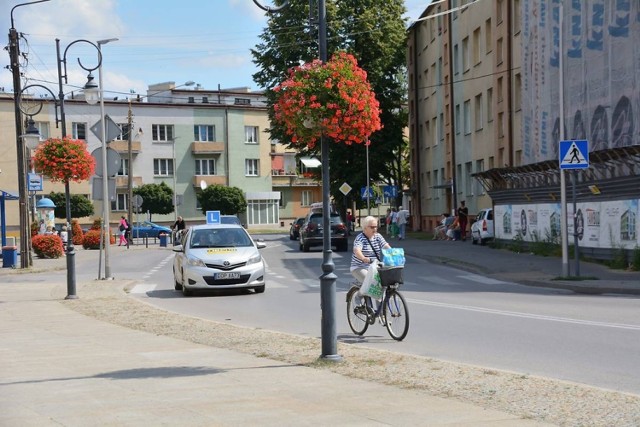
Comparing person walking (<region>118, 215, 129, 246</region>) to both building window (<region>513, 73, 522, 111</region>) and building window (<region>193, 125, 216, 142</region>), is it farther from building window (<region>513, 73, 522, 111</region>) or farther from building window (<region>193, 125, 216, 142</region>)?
building window (<region>193, 125, 216, 142</region>)

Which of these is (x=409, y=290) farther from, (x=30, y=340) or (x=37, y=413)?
(x=37, y=413)

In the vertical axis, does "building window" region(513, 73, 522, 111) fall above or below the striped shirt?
above

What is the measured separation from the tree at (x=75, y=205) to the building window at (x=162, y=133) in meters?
9.86

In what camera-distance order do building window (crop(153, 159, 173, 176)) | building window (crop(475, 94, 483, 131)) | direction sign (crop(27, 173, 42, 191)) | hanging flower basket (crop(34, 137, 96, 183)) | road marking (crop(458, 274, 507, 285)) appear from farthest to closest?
building window (crop(153, 159, 173, 176))
building window (crop(475, 94, 483, 131))
direction sign (crop(27, 173, 42, 191))
hanging flower basket (crop(34, 137, 96, 183))
road marking (crop(458, 274, 507, 285))

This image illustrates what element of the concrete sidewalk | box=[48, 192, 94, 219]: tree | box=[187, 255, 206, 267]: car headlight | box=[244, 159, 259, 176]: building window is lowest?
the concrete sidewalk

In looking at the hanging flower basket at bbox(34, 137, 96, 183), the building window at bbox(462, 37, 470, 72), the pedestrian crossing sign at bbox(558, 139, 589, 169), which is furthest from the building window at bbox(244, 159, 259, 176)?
the pedestrian crossing sign at bbox(558, 139, 589, 169)

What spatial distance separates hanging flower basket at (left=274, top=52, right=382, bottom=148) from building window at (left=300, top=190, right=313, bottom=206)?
84.0 m

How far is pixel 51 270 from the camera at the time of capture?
1200 inches

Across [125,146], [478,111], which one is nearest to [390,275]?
[478,111]

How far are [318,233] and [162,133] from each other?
46422 mm

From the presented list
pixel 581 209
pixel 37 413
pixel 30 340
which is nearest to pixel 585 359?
pixel 37 413

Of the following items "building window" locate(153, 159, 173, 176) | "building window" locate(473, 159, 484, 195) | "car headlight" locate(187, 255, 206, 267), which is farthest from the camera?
"building window" locate(153, 159, 173, 176)

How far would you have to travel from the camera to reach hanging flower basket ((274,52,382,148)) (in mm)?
9938

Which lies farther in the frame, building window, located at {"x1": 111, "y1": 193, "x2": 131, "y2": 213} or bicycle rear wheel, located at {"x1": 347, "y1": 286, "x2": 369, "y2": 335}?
building window, located at {"x1": 111, "y1": 193, "x2": 131, "y2": 213}
